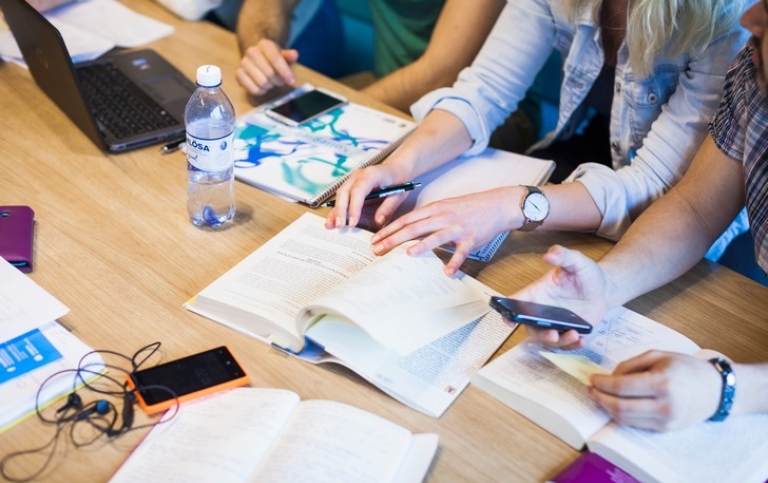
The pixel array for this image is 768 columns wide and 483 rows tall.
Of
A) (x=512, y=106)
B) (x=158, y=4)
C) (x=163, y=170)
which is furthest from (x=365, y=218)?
(x=158, y=4)

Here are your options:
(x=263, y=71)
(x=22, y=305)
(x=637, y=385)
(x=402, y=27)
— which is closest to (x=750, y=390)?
(x=637, y=385)

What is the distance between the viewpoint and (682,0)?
1.11m

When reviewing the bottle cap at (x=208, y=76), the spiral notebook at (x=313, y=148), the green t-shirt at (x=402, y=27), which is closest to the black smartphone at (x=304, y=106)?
the spiral notebook at (x=313, y=148)

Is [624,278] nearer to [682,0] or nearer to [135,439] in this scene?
[682,0]

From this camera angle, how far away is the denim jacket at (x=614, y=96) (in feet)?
3.86

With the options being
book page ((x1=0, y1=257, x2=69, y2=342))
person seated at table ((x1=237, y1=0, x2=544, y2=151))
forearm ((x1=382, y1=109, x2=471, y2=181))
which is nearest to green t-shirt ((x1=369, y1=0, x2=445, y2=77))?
person seated at table ((x1=237, y1=0, x2=544, y2=151))

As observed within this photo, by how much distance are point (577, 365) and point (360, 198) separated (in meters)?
0.41

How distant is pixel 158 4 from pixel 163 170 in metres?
0.77

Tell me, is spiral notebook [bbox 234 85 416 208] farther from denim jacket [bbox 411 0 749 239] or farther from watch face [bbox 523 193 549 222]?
watch face [bbox 523 193 549 222]

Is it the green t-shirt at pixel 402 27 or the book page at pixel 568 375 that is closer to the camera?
the book page at pixel 568 375

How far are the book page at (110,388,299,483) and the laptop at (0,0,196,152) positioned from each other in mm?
624

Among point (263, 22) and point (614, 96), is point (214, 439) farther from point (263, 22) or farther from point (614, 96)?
point (263, 22)

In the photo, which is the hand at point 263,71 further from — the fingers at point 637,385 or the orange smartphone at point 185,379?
the fingers at point 637,385

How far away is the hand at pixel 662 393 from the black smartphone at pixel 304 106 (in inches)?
31.5
